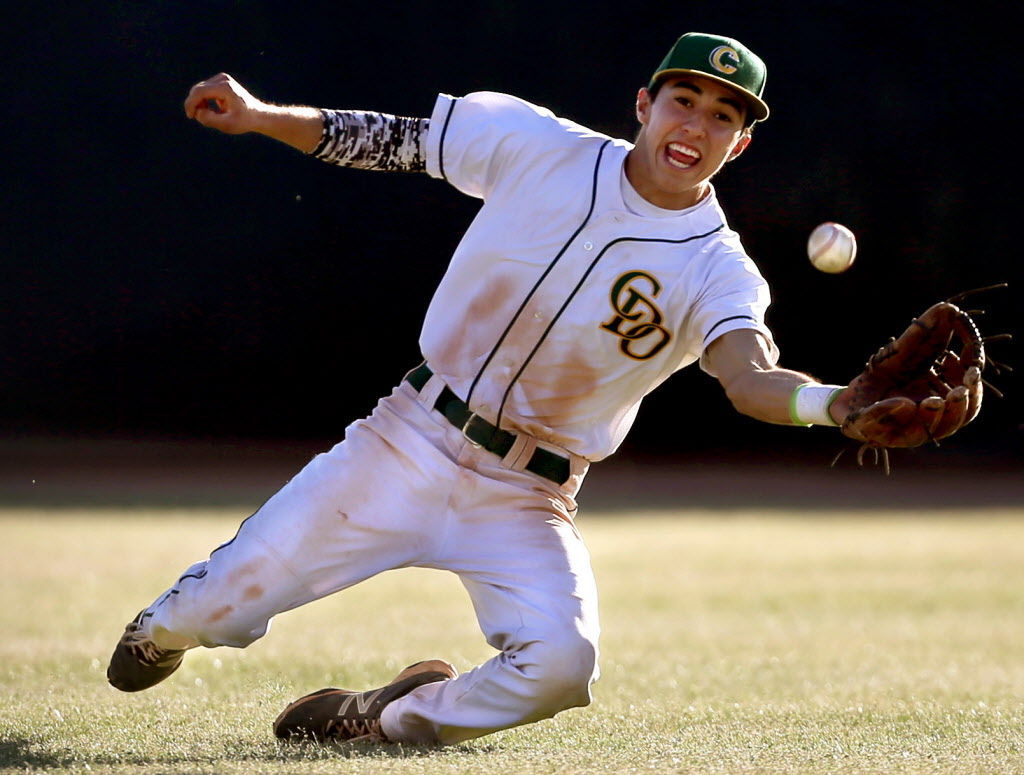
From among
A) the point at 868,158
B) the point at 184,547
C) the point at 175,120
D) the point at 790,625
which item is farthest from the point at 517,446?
the point at 868,158

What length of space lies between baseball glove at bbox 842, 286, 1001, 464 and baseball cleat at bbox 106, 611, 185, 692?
5.74 feet

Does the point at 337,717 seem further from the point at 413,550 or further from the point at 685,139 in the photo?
the point at 685,139

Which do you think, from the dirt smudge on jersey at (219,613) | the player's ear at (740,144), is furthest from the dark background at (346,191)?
the dirt smudge on jersey at (219,613)

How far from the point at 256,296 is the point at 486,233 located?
7750 millimetres

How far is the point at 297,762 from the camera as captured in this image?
3.06m

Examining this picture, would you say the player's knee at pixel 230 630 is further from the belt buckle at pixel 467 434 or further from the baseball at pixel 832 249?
the baseball at pixel 832 249

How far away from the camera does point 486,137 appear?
3639 millimetres

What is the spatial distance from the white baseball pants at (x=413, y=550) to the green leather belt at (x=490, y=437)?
0.06 ft

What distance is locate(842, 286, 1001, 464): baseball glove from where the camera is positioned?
282cm

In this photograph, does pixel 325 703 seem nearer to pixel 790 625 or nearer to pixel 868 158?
→ pixel 790 625

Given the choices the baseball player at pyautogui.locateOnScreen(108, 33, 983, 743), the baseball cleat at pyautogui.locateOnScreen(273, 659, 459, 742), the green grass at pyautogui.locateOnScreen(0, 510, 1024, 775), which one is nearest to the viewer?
the green grass at pyautogui.locateOnScreen(0, 510, 1024, 775)

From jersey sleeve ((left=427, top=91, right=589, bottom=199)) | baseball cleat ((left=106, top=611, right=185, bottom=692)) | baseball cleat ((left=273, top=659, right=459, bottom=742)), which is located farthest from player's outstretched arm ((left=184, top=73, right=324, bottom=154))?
baseball cleat ((left=273, top=659, right=459, bottom=742))

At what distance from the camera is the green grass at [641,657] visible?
323 centimetres

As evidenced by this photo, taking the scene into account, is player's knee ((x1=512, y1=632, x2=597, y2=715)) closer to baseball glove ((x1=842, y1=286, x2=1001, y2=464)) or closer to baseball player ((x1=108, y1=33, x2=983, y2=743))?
baseball player ((x1=108, y1=33, x2=983, y2=743))
